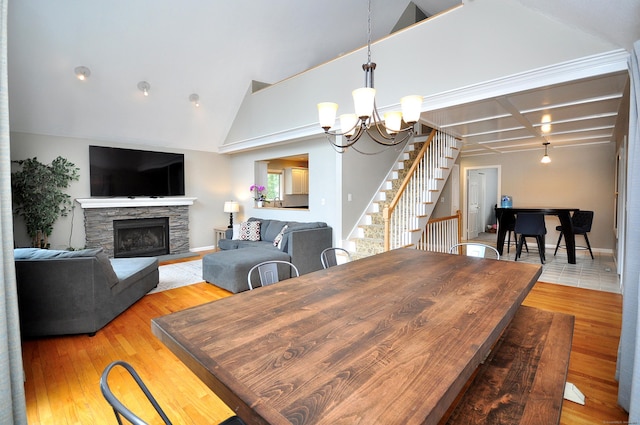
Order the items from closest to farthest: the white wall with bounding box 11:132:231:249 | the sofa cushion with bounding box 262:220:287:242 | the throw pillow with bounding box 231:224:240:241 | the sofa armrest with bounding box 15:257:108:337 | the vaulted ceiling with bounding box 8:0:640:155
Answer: the sofa armrest with bounding box 15:257:108:337 → the vaulted ceiling with bounding box 8:0:640:155 → the white wall with bounding box 11:132:231:249 → the sofa cushion with bounding box 262:220:287:242 → the throw pillow with bounding box 231:224:240:241

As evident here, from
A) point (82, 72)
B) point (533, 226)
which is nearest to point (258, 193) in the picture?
point (82, 72)

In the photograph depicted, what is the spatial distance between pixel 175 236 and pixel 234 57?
377 centimetres

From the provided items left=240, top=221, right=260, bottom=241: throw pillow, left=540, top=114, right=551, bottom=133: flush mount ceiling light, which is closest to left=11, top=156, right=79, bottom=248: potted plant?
left=240, top=221, right=260, bottom=241: throw pillow

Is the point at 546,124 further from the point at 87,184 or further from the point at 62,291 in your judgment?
the point at 87,184

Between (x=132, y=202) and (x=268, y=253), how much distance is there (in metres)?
3.34

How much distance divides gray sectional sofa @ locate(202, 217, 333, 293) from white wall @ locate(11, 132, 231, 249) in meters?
1.51

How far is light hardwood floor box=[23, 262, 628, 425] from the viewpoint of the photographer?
188cm

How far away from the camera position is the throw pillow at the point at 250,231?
19.5ft

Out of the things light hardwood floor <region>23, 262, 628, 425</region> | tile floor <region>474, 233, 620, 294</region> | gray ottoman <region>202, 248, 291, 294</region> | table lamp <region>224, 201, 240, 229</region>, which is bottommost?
light hardwood floor <region>23, 262, 628, 425</region>

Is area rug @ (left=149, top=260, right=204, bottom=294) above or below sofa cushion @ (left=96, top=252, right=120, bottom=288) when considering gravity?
below

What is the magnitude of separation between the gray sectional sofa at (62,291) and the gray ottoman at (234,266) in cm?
130

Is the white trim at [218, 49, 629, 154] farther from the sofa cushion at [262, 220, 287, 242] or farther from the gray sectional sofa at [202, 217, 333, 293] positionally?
the sofa cushion at [262, 220, 287, 242]

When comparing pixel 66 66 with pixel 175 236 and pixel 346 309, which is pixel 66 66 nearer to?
pixel 175 236

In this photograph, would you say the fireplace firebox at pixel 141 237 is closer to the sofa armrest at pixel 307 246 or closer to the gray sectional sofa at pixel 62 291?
the gray sectional sofa at pixel 62 291
